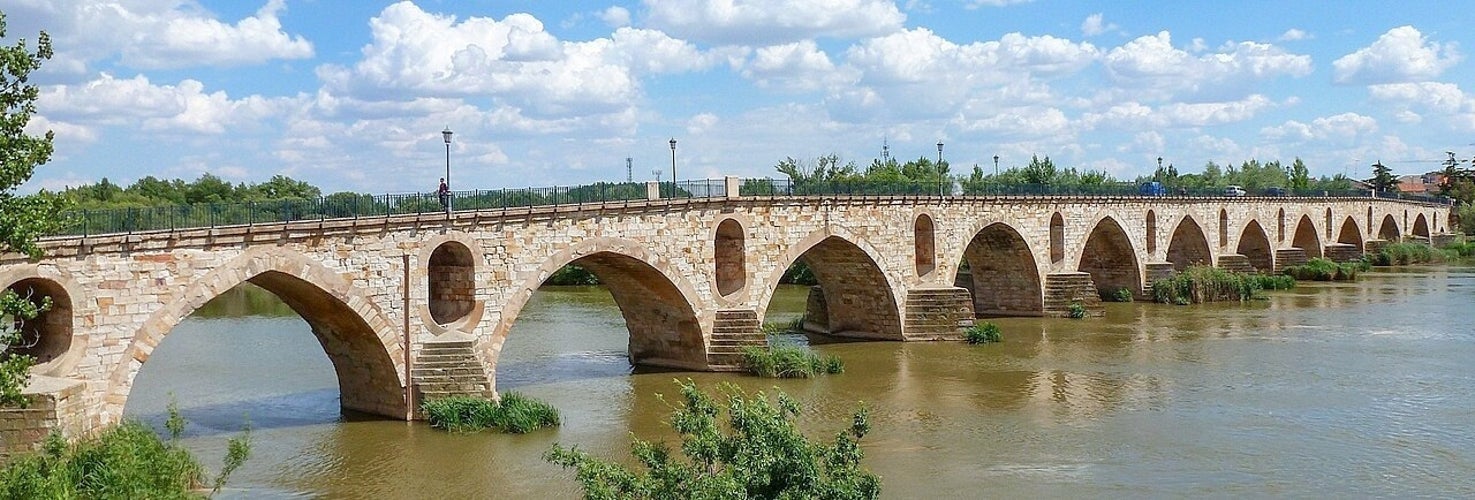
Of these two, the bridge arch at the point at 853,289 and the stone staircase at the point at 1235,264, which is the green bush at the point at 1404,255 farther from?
the bridge arch at the point at 853,289

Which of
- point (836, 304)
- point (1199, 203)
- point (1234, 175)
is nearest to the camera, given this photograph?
point (836, 304)

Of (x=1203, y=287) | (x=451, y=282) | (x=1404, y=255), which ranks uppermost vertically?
(x=451, y=282)

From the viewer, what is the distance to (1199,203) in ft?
159

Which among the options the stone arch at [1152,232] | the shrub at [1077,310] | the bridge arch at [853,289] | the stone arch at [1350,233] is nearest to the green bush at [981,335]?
the bridge arch at [853,289]

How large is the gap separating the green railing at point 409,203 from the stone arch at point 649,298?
106cm

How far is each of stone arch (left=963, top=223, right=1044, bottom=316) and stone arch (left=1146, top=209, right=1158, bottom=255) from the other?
8.77 meters

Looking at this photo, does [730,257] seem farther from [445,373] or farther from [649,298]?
[445,373]

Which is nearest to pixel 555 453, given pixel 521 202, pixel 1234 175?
pixel 521 202

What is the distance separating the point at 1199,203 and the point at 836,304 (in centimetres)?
2184

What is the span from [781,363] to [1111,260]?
21794 mm

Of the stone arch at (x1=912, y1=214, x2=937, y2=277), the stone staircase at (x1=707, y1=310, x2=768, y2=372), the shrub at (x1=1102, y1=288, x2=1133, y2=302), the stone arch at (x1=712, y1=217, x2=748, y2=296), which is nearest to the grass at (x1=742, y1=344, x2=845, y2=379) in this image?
the stone staircase at (x1=707, y1=310, x2=768, y2=372)

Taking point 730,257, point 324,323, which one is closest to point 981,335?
point 730,257

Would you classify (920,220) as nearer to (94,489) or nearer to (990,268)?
(990,268)

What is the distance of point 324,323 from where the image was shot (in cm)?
2084
